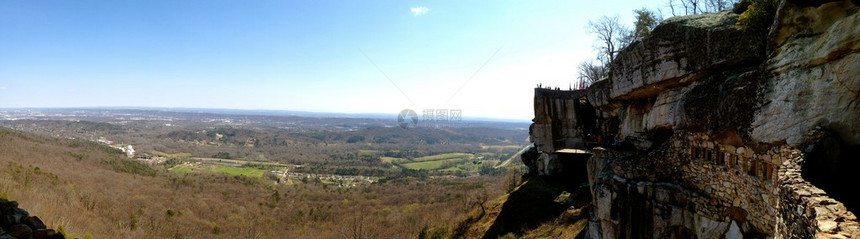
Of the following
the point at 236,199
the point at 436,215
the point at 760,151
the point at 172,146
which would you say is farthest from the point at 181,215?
the point at 172,146

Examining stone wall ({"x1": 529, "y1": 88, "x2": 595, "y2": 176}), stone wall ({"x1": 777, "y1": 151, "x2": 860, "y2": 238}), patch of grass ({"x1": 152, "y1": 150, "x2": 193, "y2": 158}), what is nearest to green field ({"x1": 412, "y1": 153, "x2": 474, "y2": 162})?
patch of grass ({"x1": 152, "y1": 150, "x2": 193, "y2": 158})

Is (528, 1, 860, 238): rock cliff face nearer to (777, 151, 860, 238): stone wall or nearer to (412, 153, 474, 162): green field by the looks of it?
(777, 151, 860, 238): stone wall

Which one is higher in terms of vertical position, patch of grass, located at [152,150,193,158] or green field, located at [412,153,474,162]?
patch of grass, located at [152,150,193,158]

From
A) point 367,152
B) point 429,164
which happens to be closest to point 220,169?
point 429,164

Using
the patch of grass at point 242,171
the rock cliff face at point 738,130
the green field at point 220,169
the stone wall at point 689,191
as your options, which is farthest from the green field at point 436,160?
the stone wall at point 689,191

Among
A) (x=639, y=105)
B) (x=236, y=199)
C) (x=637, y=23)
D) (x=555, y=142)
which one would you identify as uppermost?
(x=637, y=23)

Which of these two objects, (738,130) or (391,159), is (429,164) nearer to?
(391,159)

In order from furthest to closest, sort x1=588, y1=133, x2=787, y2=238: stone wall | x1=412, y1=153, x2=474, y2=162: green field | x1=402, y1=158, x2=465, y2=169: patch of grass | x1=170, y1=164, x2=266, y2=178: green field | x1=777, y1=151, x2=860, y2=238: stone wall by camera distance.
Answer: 1. x1=412, y1=153, x2=474, y2=162: green field
2. x1=402, y1=158, x2=465, y2=169: patch of grass
3. x1=170, y1=164, x2=266, y2=178: green field
4. x1=588, y1=133, x2=787, y2=238: stone wall
5. x1=777, y1=151, x2=860, y2=238: stone wall

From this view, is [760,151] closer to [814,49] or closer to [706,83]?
[814,49]
